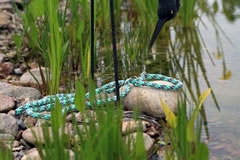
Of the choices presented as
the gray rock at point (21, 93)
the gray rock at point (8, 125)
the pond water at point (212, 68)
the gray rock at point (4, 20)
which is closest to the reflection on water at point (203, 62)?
the pond water at point (212, 68)

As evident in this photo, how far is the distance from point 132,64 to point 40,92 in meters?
0.66

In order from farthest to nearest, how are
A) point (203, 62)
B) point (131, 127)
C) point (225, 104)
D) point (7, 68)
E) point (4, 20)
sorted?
point (4, 20)
point (203, 62)
point (7, 68)
point (225, 104)
point (131, 127)

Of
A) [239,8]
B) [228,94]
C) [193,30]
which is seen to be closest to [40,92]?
[228,94]

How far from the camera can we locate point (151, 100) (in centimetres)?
194

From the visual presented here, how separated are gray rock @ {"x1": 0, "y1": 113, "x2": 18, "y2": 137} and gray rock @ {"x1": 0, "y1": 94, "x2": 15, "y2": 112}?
0.20 m

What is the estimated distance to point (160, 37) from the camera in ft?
11.7

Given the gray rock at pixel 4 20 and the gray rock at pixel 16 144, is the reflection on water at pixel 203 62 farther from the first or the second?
the gray rock at pixel 4 20

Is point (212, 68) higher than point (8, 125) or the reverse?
higher

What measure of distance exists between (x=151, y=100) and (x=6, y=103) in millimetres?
769

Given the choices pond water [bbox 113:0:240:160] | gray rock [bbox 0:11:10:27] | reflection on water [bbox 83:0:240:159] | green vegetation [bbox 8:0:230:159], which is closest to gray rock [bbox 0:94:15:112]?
green vegetation [bbox 8:0:230:159]

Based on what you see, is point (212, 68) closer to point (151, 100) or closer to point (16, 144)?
point (151, 100)

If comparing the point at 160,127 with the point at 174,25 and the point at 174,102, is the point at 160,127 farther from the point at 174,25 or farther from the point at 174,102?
the point at 174,25

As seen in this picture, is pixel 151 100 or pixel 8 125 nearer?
Result: pixel 8 125

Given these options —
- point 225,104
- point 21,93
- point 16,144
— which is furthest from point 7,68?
point 225,104
